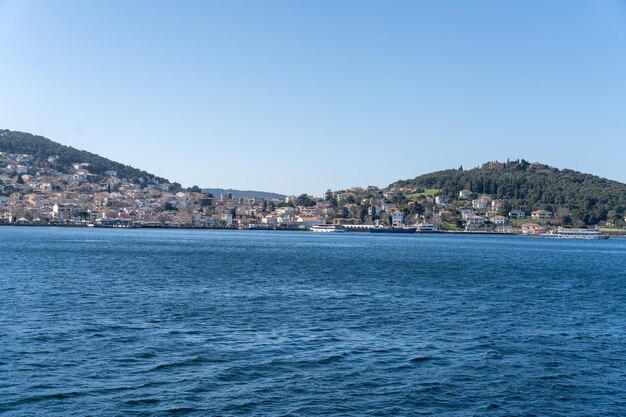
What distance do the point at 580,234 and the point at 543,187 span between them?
3860cm

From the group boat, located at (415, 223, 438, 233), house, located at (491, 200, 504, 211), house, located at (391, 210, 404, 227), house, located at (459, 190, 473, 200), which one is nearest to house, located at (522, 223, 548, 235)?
house, located at (491, 200, 504, 211)

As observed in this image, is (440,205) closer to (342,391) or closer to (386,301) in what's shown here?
(386,301)

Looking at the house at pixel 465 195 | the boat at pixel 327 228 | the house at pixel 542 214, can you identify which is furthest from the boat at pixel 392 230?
the house at pixel 465 195

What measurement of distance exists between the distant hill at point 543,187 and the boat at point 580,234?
45.2 ft

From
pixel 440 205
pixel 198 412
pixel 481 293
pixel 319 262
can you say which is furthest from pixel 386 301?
pixel 440 205

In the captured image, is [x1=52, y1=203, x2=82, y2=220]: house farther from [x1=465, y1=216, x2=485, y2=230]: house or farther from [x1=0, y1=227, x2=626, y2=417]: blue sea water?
[x1=0, y1=227, x2=626, y2=417]: blue sea water

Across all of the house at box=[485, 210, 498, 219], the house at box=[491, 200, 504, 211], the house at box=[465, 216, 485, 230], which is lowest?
the house at box=[465, 216, 485, 230]

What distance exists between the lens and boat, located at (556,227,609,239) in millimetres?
124875

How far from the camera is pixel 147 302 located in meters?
22.8

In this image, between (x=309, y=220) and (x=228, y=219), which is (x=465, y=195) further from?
(x=228, y=219)

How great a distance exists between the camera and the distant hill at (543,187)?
14750 cm

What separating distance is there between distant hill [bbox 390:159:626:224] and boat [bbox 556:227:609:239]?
1378 cm

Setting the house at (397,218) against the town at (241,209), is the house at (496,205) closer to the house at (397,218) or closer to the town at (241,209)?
the town at (241,209)

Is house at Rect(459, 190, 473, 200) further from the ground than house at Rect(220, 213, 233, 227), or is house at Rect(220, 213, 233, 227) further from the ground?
house at Rect(459, 190, 473, 200)
